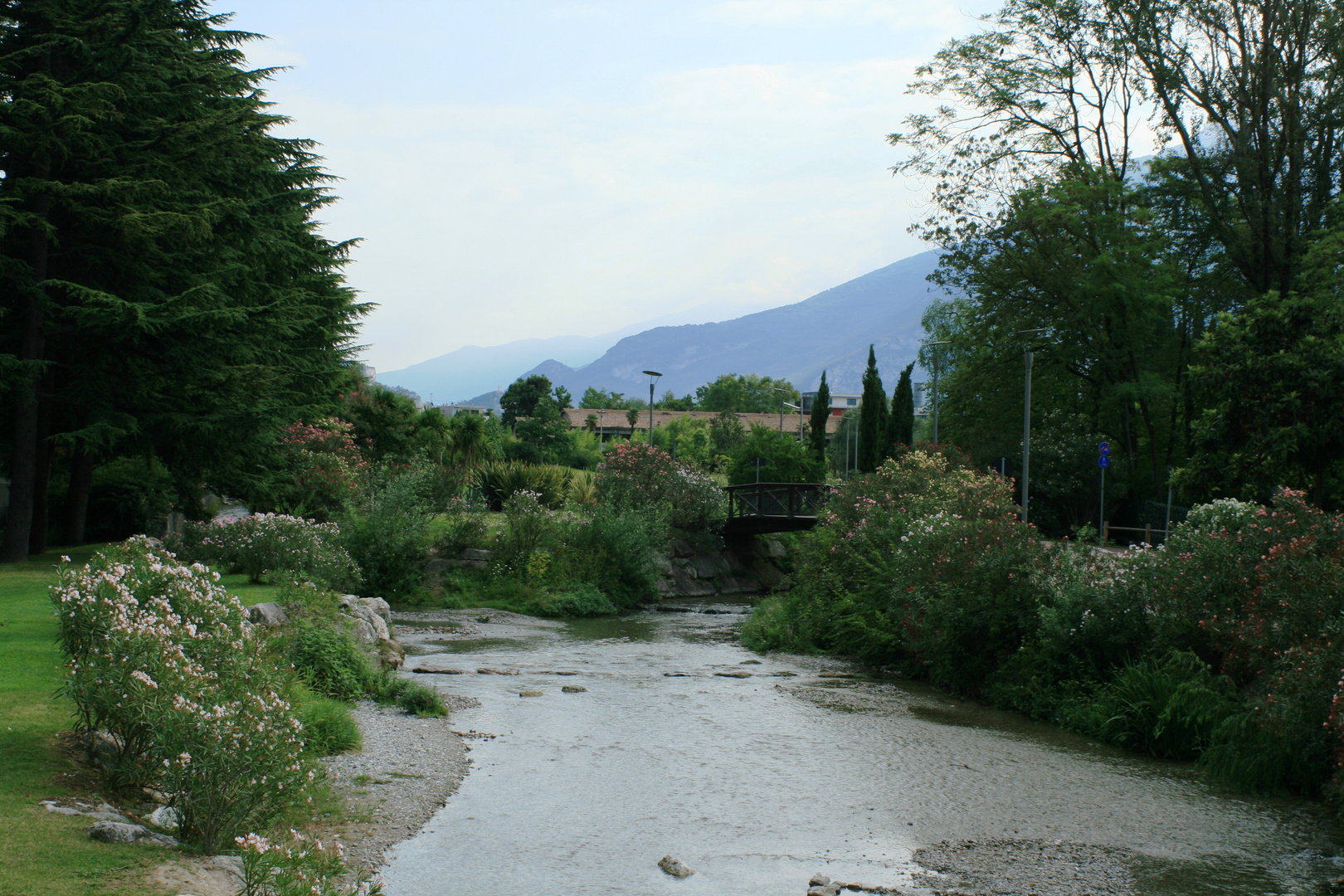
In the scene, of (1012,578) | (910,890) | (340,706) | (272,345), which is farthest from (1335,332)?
(272,345)

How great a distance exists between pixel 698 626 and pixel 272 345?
12.1m

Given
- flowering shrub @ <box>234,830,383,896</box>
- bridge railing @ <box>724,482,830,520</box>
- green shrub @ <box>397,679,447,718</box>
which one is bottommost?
green shrub @ <box>397,679,447,718</box>

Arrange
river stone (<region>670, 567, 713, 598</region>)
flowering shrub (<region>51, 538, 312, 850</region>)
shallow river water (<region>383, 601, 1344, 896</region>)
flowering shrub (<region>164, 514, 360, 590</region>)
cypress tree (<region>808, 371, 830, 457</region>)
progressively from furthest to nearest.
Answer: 1. cypress tree (<region>808, 371, 830, 457</region>)
2. river stone (<region>670, 567, 713, 598</region>)
3. flowering shrub (<region>164, 514, 360, 590</region>)
4. shallow river water (<region>383, 601, 1344, 896</region>)
5. flowering shrub (<region>51, 538, 312, 850</region>)

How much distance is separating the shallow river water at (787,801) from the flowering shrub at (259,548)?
12.2 feet

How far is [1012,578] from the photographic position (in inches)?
569

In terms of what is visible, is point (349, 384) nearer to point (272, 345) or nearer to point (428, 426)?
point (428, 426)

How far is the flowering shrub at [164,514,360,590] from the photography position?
16.8 m

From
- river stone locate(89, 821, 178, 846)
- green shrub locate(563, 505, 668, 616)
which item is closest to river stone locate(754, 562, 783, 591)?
green shrub locate(563, 505, 668, 616)

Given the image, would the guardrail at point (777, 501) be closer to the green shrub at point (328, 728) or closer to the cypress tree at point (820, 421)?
the cypress tree at point (820, 421)

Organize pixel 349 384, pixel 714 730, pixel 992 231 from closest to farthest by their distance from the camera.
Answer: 1. pixel 714 730
2. pixel 349 384
3. pixel 992 231

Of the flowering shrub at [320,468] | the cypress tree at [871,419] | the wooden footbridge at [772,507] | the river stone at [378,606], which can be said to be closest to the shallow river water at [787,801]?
the river stone at [378,606]

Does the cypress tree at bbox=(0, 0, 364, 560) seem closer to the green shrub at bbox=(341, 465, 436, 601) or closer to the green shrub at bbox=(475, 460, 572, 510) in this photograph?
the green shrub at bbox=(341, 465, 436, 601)

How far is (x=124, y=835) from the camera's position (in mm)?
5512

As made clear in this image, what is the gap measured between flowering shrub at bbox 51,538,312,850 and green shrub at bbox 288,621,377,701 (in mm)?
4088
